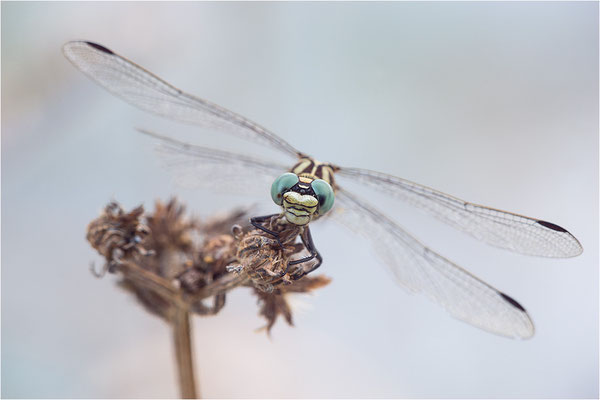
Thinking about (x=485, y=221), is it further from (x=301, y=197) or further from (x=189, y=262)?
(x=189, y=262)

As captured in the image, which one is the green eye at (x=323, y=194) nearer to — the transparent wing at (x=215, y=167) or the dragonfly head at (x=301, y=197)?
the dragonfly head at (x=301, y=197)

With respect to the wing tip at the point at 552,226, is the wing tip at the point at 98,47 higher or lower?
higher

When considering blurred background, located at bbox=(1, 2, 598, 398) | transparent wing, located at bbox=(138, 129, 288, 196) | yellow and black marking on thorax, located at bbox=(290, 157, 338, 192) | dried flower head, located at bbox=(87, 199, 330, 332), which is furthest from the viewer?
blurred background, located at bbox=(1, 2, 598, 398)

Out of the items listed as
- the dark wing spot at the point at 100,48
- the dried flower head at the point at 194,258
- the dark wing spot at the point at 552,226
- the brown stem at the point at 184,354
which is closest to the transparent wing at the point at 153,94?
the dark wing spot at the point at 100,48

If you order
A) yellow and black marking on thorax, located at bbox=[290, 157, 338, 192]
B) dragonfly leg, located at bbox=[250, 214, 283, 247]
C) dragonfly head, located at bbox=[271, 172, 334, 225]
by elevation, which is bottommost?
dragonfly leg, located at bbox=[250, 214, 283, 247]

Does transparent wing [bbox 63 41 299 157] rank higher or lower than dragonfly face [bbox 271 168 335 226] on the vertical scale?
higher

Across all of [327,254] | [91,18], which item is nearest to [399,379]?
[327,254]

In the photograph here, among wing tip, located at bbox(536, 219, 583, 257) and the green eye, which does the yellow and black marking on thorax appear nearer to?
the green eye

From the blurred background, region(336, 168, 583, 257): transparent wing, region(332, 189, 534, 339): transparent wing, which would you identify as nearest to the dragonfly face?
region(336, 168, 583, 257): transparent wing
